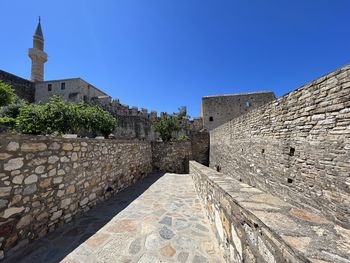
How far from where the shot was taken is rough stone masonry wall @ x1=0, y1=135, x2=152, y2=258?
2201 mm

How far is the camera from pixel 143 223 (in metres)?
3.15

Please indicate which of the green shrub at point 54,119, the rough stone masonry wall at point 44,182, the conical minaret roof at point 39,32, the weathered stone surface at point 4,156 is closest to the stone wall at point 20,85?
the conical minaret roof at point 39,32

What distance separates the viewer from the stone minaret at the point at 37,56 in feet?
78.4

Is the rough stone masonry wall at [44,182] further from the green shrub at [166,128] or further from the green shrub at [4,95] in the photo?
the green shrub at [4,95]

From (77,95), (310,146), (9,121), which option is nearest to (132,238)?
(310,146)

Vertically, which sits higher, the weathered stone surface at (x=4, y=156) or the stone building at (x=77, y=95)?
the stone building at (x=77, y=95)

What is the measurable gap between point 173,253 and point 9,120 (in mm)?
14167

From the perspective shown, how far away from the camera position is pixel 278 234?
3.27 feet

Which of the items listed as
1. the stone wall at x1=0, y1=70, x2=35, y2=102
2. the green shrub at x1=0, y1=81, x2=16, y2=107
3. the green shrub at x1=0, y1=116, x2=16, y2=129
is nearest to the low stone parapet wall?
the green shrub at x1=0, y1=116, x2=16, y2=129

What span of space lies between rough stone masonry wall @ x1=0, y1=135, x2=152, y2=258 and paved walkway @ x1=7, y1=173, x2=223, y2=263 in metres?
0.26

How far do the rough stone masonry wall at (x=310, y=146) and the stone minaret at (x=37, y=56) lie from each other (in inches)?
1246

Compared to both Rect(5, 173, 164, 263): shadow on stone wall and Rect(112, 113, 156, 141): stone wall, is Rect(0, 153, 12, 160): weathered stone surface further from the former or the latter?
Rect(112, 113, 156, 141): stone wall

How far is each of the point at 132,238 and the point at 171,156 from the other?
30.2ft

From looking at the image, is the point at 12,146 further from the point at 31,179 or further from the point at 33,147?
the point at 31,179
